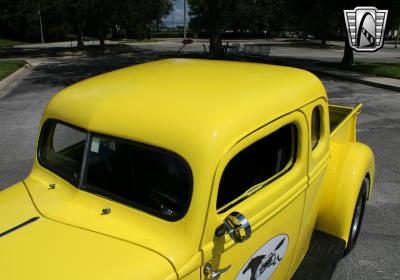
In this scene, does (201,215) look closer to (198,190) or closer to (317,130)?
(198,190)

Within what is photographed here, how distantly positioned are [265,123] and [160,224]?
2.80ft

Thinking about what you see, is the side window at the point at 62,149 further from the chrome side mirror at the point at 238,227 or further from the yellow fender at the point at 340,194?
the yellow fender at the point at 340,194

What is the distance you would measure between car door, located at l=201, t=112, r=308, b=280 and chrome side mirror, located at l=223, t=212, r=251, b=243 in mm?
123

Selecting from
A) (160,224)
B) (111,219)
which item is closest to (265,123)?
(160,224)

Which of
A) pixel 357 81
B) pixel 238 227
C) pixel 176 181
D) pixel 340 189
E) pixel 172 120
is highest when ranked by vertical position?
pixel 172 120

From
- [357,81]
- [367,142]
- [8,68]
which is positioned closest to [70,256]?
[367,142]

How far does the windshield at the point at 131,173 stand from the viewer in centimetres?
221

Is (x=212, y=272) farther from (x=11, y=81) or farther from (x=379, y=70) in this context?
(x=379, y=70)

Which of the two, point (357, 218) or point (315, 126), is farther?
point (357, 218)

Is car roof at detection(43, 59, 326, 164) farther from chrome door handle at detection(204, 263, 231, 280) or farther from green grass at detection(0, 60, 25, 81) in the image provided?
green grass at detection(0, 60, 25, 81)

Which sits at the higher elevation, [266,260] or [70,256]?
[70,256]

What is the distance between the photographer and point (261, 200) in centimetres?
243

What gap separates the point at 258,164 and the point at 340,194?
3.73 feet

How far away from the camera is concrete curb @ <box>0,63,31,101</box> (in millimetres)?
14102
